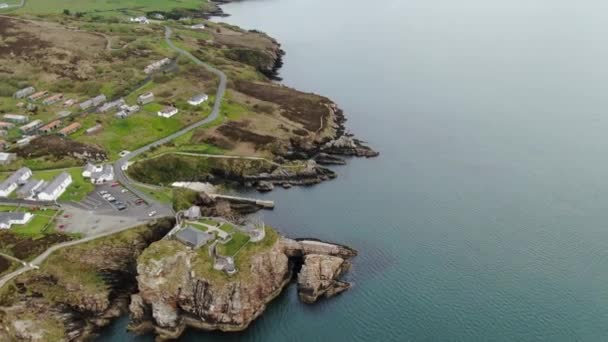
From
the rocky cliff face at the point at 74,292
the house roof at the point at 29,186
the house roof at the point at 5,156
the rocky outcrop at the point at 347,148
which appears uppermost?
the rocky outcrop at the point at 347,148

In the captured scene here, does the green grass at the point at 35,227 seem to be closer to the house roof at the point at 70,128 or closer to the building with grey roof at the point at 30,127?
the house roof at the point at 70,128

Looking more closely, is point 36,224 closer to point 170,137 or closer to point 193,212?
point 193,212

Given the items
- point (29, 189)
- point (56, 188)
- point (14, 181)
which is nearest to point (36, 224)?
point (56, 188)

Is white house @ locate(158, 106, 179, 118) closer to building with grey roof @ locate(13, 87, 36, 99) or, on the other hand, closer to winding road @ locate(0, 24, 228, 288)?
winding road @ locate(0, 24, 228, 288)

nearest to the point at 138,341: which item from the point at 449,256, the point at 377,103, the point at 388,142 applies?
the point at 449,256

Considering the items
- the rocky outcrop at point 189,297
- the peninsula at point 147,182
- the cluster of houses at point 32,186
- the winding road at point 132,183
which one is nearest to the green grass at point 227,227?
the peninsula at point 147,182

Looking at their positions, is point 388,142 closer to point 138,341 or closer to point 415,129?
point 415,129

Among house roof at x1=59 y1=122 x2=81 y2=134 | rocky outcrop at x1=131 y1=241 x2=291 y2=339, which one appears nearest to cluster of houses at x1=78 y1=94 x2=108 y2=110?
house roof at x1=59 y1=122 x2=81 y2=134

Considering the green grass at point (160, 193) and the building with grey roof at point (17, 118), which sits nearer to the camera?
the green grass at point (160, 193)
